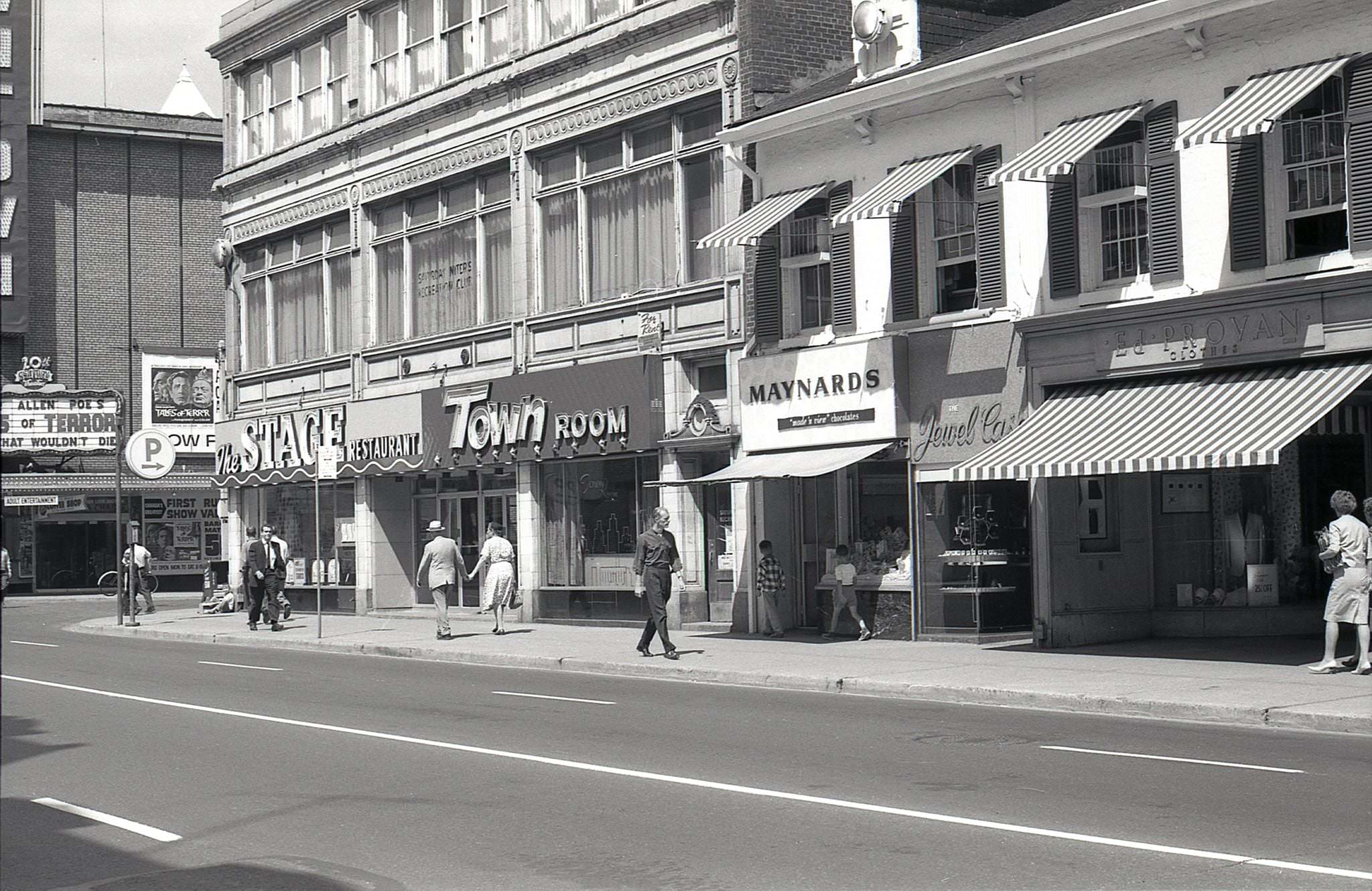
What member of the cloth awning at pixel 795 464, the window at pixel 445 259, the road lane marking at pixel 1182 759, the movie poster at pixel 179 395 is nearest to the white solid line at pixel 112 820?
the road lane marking at pixel 1182 759

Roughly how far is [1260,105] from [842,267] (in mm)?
7566

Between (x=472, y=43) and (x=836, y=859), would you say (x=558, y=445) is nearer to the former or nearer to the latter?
(x=472, y=43)

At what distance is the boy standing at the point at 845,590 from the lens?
23.5 m

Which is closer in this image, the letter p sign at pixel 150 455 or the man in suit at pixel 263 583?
the letter p sign at pixel 150 455

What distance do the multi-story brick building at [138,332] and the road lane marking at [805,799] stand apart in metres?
40.7

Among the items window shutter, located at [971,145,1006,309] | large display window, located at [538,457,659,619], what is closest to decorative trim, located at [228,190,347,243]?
large display window, located at [538,457,659,619]

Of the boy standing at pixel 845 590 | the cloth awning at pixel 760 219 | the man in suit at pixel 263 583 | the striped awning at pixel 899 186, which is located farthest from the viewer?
the man in suit at pixel 263 583

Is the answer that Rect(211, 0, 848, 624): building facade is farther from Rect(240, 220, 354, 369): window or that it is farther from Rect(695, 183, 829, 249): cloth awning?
Rect(695, 183, 829, 249): cloth awning

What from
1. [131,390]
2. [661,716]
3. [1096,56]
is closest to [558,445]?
[1096,56]

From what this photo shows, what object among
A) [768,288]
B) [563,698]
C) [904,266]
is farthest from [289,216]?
[563,698]

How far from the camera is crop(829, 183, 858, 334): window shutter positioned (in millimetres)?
23875

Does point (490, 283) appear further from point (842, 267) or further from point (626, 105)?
point (842, 267)

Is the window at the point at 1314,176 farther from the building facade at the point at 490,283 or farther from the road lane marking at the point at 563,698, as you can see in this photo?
the building facade at the point at 490,283

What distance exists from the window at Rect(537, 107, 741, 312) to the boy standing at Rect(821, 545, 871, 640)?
5.08 m
